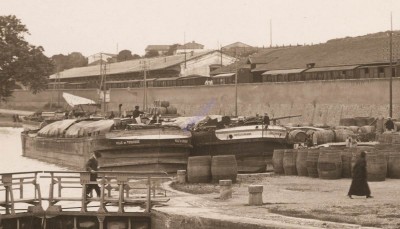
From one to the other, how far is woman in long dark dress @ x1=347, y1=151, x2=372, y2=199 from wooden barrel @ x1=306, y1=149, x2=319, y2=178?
598cm

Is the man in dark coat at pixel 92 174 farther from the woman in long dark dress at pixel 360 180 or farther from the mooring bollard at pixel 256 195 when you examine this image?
the woman in long dark dress at pixel 360 180

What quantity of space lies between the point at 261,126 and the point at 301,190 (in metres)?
10.6

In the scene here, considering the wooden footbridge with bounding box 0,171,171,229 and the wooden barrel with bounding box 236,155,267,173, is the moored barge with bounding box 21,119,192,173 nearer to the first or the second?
the wooden barrel with bounding box 236,155,267,173

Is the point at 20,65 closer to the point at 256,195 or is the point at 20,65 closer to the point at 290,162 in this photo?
the point at 290,162

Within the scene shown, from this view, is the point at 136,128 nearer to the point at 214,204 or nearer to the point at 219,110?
the point at 214,204

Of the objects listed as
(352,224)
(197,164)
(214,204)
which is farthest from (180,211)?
(197,164)

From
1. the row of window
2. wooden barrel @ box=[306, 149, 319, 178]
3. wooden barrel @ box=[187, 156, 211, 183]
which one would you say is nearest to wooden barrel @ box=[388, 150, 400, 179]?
wooden barrel @ box=[306, 149, 319, 178]

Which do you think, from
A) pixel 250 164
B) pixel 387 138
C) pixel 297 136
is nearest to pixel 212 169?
pixel 250 164

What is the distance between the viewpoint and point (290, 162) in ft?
97.9

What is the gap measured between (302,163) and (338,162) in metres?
1.67

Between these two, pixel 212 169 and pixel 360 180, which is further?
pixel 212 169

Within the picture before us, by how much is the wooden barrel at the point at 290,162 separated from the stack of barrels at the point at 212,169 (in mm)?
3217

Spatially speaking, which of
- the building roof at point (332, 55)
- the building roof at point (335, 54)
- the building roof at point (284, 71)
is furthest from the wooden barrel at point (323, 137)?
the building roof at point (284, 71)

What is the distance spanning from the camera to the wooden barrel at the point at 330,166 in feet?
91.4
